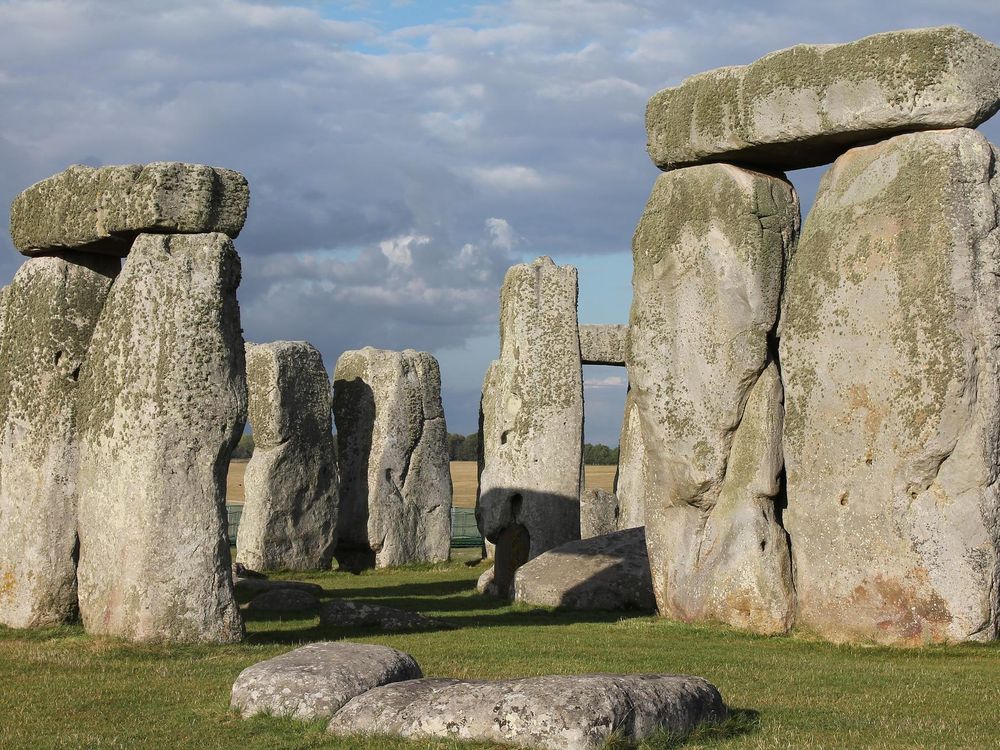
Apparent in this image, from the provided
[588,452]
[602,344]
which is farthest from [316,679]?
[588,452]

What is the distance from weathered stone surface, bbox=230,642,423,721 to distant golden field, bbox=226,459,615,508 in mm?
30158

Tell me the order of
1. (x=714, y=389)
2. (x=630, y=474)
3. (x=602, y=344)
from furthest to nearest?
(x=602, y=344) < (x=630, y=474) < (x=714, y=389)

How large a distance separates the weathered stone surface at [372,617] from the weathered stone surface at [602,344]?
14.3 metres

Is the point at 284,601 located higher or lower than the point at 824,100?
lower

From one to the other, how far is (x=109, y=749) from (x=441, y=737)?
1.82m

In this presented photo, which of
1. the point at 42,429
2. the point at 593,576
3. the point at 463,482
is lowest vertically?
the point at 463,482

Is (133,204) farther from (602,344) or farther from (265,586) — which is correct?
(602,344)

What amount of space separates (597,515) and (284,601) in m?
9.14

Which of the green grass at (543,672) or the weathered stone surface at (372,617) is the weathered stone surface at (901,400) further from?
the weathered stone surface at (372,617)

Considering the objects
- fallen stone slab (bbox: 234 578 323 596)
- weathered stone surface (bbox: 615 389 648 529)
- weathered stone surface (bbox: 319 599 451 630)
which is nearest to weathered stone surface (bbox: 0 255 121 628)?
weathered stone surface (bbox: 319 599 451 630)

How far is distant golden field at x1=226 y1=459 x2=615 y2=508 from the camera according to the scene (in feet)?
148

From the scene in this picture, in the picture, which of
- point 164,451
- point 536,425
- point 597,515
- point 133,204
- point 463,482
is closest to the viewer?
point 164,451

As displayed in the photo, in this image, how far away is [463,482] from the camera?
5569 cm

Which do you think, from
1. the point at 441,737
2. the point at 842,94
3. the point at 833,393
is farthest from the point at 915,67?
the point at 441,737
